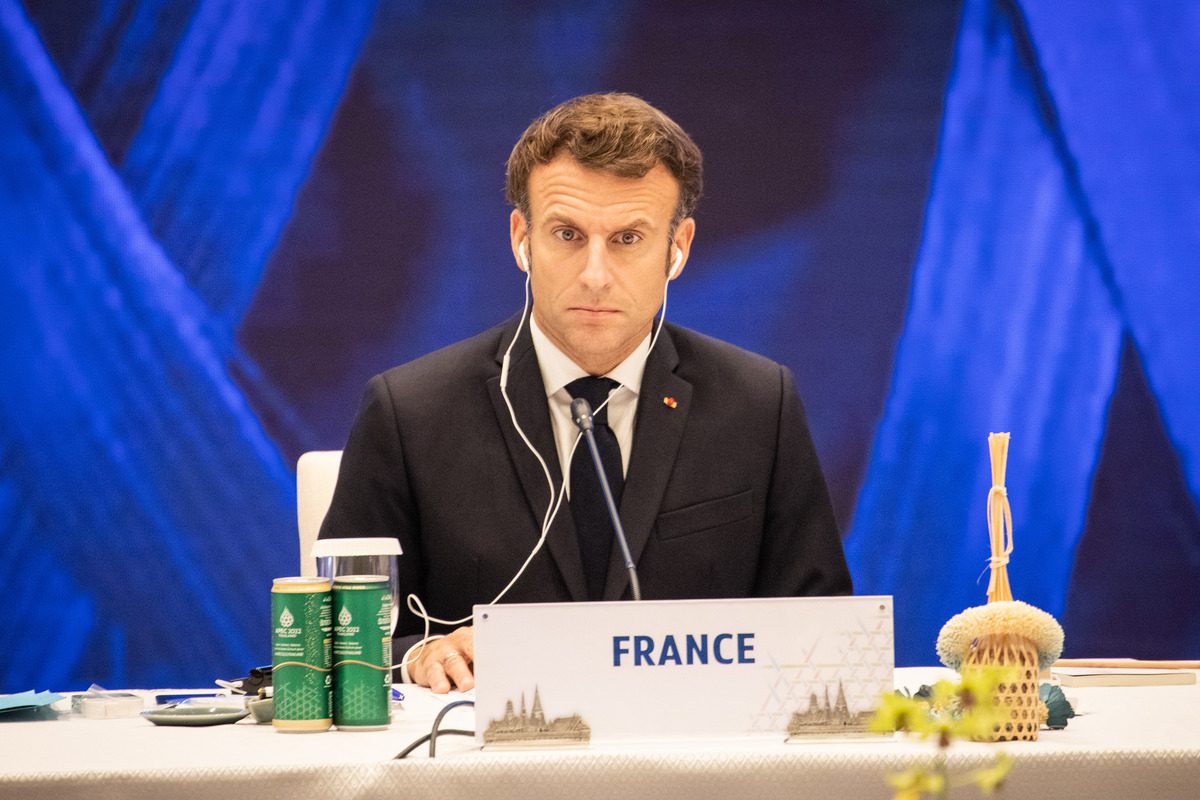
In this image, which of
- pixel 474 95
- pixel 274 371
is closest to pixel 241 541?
pixel 274 371

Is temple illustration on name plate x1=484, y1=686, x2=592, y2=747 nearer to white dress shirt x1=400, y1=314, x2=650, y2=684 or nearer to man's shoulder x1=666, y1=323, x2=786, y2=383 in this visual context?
white dress shirt x1=400, y1=314, x2=650, y2=684

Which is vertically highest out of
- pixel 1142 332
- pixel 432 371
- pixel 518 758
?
pixel 1142 332

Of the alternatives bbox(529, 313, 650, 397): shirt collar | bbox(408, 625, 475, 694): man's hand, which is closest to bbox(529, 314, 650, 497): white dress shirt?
bbox(529, 313, 650, 397): shirt collar

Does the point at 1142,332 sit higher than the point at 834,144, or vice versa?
the point at 834,144

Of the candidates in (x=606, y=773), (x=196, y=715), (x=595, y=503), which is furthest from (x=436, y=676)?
(x=606, y=773)

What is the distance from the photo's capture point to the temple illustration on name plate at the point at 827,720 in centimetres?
117

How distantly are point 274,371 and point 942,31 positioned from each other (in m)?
2.17

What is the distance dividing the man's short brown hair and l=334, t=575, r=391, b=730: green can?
946 millimetres

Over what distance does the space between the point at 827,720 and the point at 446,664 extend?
0.61m

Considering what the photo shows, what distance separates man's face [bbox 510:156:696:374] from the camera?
6.57ft

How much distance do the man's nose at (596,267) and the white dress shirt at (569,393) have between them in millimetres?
156

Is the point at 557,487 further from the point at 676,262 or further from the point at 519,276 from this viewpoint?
the point at 519,276

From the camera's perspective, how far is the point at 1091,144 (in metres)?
3.83

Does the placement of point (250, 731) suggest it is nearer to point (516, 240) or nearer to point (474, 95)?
point (516, 240)
